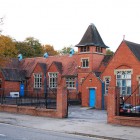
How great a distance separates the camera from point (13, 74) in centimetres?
5019

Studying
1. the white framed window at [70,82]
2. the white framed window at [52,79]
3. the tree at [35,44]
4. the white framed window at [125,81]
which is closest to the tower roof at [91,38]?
the white framed window at [70,82]

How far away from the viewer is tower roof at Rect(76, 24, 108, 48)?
42.7m

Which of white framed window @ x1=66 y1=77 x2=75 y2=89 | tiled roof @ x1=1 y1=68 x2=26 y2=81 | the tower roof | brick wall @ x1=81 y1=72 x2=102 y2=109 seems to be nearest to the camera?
brick wall @ x1=81 y1=72 x2=102 y2=109

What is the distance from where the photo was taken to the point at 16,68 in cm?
5350

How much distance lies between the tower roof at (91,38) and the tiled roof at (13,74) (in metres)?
13.2

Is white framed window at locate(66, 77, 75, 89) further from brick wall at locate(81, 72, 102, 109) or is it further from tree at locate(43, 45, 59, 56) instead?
tree at locate(43, 45, 59, 56)

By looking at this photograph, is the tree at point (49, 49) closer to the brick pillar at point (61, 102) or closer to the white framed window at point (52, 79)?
the white framed window at point (52, 79)

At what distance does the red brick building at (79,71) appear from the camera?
3841cm

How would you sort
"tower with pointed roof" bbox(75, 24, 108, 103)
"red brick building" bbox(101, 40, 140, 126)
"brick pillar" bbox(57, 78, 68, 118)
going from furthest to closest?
1. "tower with pointed roof" bbox(75, 24, 108, 103)
2. "red brick building" bbox(101, 40, 140, 126)
3. "brick pillar" bbox(57, 78, 68, 118)

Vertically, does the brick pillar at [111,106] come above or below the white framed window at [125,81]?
below

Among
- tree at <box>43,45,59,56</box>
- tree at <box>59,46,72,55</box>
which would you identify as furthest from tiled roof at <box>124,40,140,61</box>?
tree at <box>59,46,72,55</box>

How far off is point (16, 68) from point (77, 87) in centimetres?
1490

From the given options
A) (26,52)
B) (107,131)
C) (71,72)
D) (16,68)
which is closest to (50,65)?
(71,72)

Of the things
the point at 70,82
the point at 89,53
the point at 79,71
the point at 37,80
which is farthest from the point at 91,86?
the point at 37,80
